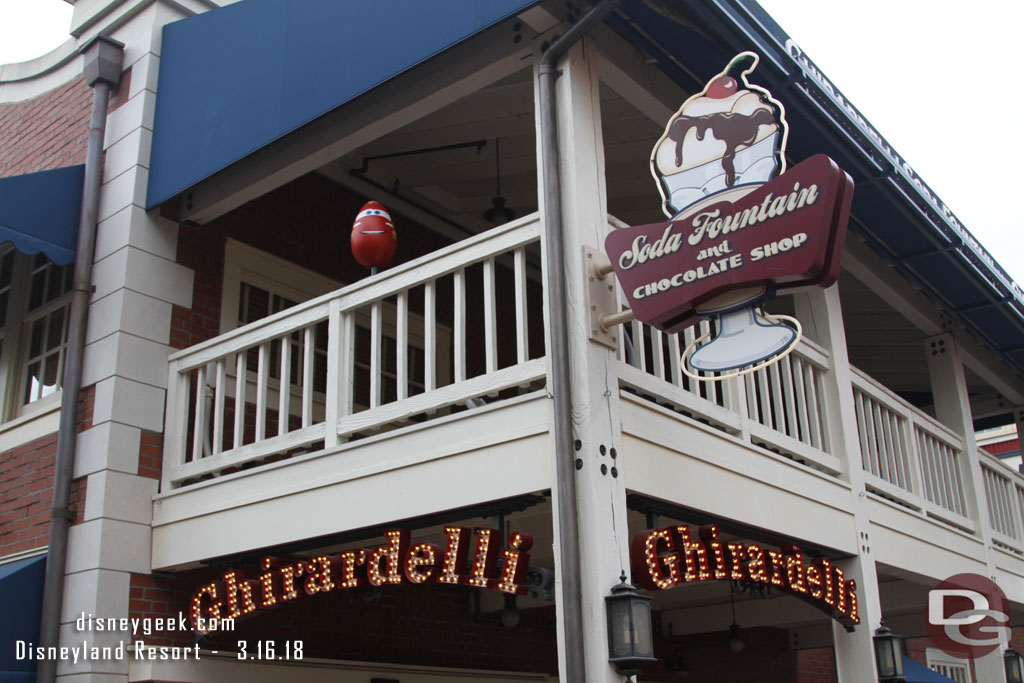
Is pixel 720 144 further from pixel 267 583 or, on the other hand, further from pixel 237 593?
pixel 237 593

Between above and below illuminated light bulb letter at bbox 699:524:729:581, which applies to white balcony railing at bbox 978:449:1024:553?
above

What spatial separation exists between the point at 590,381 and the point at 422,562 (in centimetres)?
139

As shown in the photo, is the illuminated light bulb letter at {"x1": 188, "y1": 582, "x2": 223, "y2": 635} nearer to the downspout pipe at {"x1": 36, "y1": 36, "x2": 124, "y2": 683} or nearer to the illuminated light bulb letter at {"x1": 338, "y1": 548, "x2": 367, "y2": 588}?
the downspout pipe at {"x1": 36, "y1": 36, "x2": 124, "y2": 683}

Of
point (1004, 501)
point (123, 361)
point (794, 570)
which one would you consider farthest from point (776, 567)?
point (1004, 501)

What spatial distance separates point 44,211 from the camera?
780 cm

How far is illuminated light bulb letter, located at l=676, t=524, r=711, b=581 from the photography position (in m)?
5.48

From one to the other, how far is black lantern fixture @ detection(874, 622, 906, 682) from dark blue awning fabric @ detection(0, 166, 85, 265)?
6491 millimetres

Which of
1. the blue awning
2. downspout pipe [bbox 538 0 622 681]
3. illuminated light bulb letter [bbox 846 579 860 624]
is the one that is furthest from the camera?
illuminated light bulb letter [bbox 846 579 860 624]

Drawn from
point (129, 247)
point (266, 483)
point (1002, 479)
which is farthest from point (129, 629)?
point (1002, 479)

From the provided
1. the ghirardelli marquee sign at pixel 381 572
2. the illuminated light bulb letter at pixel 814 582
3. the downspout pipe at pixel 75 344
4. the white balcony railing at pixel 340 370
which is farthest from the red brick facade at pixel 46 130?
the illuminated light bulb letter at pixel 814 582

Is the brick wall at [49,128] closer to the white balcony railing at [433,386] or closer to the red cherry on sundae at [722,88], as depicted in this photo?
the white balcony railing at [433,386]

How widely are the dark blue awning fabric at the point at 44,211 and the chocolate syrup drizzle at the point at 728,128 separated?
488cm

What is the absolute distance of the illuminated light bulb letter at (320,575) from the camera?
6.25 metres

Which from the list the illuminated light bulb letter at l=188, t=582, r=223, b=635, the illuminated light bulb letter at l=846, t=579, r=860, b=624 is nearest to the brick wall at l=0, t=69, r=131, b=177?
the illuminated light bulb letter at l=188, t=582, r=223, b=635
